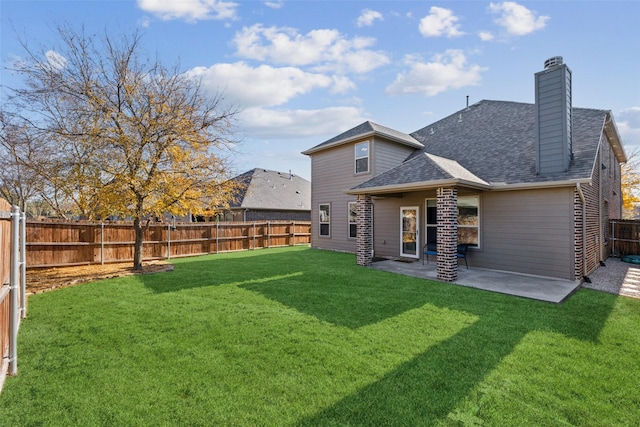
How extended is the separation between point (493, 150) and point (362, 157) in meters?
4.91

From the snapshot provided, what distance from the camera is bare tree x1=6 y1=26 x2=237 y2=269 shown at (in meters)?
8.23

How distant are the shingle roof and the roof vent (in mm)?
2294

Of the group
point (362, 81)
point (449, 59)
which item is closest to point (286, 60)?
point (362, 81)

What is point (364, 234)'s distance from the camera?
10.1 meters

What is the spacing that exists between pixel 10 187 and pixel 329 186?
775 inches

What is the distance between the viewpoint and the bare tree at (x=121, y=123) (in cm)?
823

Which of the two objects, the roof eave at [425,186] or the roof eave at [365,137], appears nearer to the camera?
the roof eave at [425,186]

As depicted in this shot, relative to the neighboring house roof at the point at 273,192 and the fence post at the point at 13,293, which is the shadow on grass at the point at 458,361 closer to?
the fence post at the point at 13,293

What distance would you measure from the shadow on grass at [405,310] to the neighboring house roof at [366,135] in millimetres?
5499

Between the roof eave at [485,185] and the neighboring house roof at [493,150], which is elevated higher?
the neighboring house roof at [493,150]

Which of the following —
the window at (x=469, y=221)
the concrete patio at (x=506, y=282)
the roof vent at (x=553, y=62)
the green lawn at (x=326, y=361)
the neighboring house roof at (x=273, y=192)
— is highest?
the roof vent at (x=553, y=62)

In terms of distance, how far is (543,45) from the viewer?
31.0 ft

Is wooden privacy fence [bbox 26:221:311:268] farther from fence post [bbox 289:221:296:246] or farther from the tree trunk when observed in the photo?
the tree trunk

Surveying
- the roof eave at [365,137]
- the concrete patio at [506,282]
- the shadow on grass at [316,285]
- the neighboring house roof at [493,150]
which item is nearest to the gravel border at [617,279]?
the concrete patio at [506,282]
